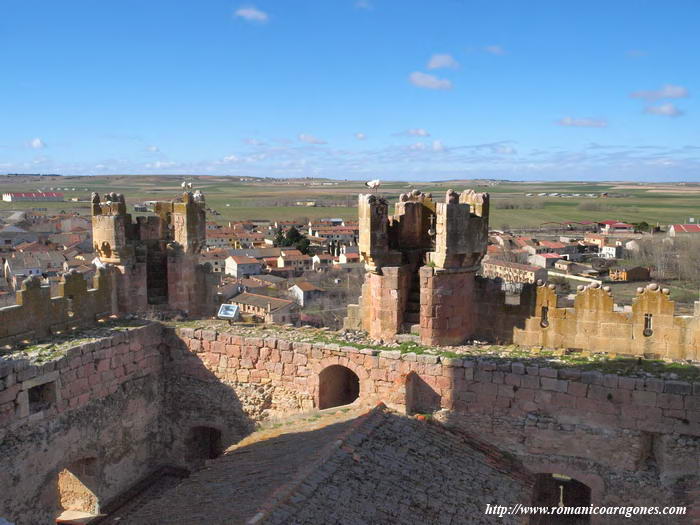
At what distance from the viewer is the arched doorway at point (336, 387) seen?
11.6 metres

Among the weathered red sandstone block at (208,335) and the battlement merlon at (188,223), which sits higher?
the battlement merlon at (188,223)

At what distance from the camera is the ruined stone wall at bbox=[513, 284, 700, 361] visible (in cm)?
1027

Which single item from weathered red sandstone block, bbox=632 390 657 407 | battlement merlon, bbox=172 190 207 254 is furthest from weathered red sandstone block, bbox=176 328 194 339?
weathered red sandstone block, bbox=632 390 657 407

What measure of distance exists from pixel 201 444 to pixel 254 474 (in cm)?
476

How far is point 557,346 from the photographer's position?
11125 millimetres

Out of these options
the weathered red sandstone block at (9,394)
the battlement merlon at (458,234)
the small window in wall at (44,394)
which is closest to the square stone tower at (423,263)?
the battlement merlon at (458,234)

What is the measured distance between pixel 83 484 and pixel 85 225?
10618 centimetres

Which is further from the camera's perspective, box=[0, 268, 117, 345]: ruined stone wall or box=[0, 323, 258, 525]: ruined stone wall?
box=[0, 268, 117, 345]: ruined stone wall

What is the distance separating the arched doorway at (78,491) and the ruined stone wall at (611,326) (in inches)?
327

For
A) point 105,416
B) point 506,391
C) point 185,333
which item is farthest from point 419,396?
point 105,416

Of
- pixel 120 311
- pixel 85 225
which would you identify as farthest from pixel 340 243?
pixel 120 311

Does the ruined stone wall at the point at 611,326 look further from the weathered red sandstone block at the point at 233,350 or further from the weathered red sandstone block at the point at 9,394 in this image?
the weathered red sandstone block at the point at 9,394

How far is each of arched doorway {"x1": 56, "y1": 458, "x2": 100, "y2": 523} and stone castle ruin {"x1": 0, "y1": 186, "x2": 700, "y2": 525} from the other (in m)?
0.04

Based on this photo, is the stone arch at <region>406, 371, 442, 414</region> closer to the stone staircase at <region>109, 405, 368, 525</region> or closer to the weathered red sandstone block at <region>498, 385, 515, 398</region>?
the stone staircase at <region>109, 405, 368, 525</region>
